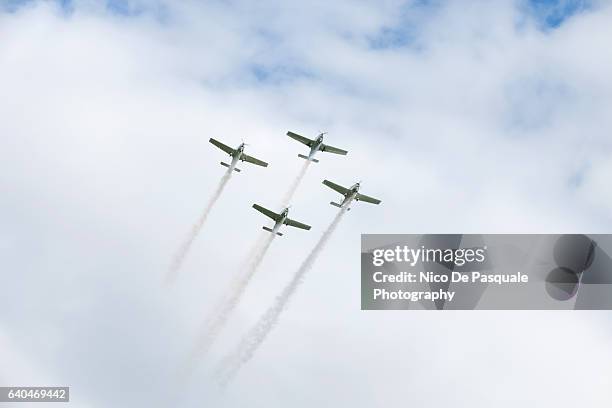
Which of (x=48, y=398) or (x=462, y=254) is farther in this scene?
(x=48, y=398)

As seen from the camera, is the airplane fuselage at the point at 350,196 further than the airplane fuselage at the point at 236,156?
No

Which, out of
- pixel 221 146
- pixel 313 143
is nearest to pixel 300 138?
pixel 313 143

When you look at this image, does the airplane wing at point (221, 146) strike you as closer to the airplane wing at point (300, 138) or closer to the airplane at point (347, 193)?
the airplane wing at point (300, 138)

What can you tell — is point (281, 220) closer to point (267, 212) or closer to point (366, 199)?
point (267, 212)

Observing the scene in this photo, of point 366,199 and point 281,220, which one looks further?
point 366,199

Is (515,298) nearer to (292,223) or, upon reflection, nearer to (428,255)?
(428,255)

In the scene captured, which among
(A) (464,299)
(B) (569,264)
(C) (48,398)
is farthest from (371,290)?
(C) (48,398)

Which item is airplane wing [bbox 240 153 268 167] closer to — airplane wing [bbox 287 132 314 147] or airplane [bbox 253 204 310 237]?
airplane wing [bbox 287 132 314 147]

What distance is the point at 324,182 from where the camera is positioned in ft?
412

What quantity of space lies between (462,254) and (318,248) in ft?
75.7

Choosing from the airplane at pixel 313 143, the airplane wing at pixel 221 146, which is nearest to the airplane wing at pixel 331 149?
the airplane at pixel 313 143

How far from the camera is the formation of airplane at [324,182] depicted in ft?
398

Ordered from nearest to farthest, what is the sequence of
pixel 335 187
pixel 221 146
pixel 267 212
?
pixel 267 212
pixel 335 187
pixel 221 146

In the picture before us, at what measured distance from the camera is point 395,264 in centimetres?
10412
